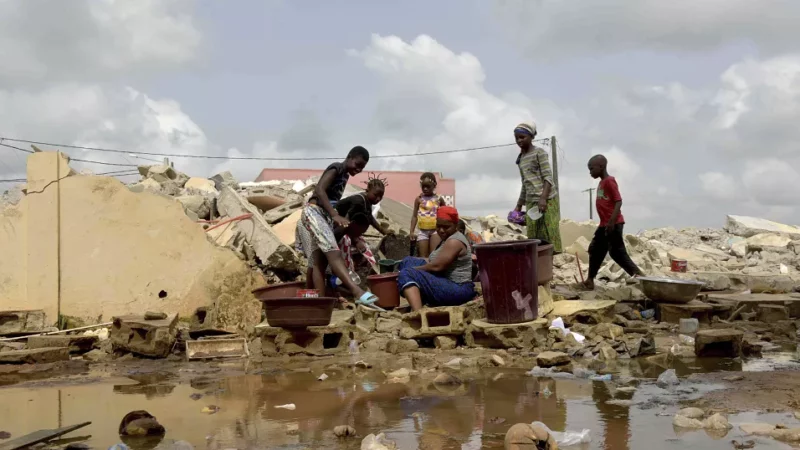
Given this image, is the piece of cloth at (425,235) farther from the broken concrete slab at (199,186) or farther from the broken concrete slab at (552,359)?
the broken concrete slab at (199,186)

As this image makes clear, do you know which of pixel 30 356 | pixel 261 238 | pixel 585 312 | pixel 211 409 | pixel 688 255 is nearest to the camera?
pixel 211 409

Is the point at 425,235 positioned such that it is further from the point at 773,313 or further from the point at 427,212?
the point at 773,313

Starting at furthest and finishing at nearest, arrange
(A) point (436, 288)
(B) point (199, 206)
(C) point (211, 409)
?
(B) point (199, 206) < (A) point (436, 288) < (C) point (211, 409)

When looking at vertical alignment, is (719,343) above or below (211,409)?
above

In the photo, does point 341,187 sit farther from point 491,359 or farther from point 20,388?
point 20,388

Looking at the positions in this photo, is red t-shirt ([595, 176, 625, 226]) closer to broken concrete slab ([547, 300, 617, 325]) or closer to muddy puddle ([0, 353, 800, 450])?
broken concrete slab ([547, 300, 617, 325])

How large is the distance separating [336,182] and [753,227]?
20.2m

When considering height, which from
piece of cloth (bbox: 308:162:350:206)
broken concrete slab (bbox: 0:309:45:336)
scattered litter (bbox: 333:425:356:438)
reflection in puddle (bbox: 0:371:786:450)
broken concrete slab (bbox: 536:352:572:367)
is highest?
piece of cloth (bbox: 308:162:350:206)

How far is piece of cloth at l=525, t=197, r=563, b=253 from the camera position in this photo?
802 centimetres

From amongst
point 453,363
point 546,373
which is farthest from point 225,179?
point 546,373

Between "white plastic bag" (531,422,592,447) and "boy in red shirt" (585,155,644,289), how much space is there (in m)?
5.19

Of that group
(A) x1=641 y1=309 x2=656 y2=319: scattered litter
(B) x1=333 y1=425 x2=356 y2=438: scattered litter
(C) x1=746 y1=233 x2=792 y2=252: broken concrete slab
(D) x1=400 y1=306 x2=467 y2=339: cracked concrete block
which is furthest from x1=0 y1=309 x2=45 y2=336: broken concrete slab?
(C) x1=746 y1=233 x2=792 y2=252: broken concrete slab

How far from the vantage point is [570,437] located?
3396 millimetres

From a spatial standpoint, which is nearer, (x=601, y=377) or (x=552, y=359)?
(x=601, y=377)
